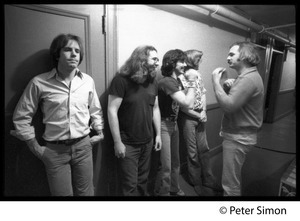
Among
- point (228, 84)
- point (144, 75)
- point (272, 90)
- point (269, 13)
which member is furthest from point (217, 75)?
point (272, 90)

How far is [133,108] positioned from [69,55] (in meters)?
0.49

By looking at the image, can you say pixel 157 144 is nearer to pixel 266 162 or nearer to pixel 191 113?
pixel 191 113

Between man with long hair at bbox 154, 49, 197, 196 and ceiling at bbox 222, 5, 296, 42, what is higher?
ceiling at bbox 222, 5, 296, 42

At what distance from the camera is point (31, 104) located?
974 mm

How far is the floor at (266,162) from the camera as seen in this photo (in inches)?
63.4

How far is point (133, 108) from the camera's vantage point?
1.20 metres

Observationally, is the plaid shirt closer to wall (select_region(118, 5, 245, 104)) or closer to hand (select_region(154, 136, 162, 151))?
wall (select_region(118, 5, 245, 104))

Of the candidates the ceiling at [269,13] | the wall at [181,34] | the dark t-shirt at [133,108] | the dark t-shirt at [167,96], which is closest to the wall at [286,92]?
the ceiling at [269,13]

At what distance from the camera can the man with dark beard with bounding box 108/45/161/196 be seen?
119 cm

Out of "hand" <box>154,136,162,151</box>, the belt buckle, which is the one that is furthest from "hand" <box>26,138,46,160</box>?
"hand" <box>154,136,162,151</box>

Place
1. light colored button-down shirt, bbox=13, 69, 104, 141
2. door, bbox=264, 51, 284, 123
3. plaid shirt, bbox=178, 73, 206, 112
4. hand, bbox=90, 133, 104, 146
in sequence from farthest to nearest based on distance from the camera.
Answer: door, bbox=264, 51, 284, 123
plaid shirt, bbox=178, 73, 206, 112
hand, bbox=90, 133, 104, 146
light colored button-down shirt, bbox=13, 69, 104, 141

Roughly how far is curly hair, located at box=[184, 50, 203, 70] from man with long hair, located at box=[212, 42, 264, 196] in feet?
0.83
